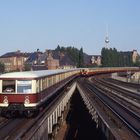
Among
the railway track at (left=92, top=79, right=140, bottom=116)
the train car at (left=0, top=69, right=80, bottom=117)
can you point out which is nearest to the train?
the train car at (left=0, top=69, right=80, bottom=117)

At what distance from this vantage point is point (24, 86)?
28.7 meters

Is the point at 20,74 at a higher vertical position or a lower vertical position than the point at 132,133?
higher

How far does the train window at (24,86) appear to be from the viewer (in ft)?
93.5

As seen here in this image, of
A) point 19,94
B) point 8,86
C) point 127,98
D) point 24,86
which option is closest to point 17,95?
point 19,94

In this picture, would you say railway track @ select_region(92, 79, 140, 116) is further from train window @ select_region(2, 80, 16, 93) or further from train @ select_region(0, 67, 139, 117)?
train window @ select_region(2, 80, 16, 93)

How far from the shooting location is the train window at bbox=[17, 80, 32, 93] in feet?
93.5

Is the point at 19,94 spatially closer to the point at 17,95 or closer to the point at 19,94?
the point at 19,94

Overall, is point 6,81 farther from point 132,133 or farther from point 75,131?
point 75,131

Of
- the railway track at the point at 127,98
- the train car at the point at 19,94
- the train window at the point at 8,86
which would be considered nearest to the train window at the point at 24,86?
the train car at the point at 19,94

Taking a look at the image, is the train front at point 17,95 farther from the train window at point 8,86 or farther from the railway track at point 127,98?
the railway track at point 127,98

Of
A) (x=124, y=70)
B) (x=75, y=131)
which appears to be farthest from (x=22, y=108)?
(x=124, y=70)

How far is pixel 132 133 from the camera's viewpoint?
24.0m

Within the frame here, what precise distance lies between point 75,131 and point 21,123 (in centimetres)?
1483

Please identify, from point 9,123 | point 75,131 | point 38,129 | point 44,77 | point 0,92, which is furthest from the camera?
point 75,131
